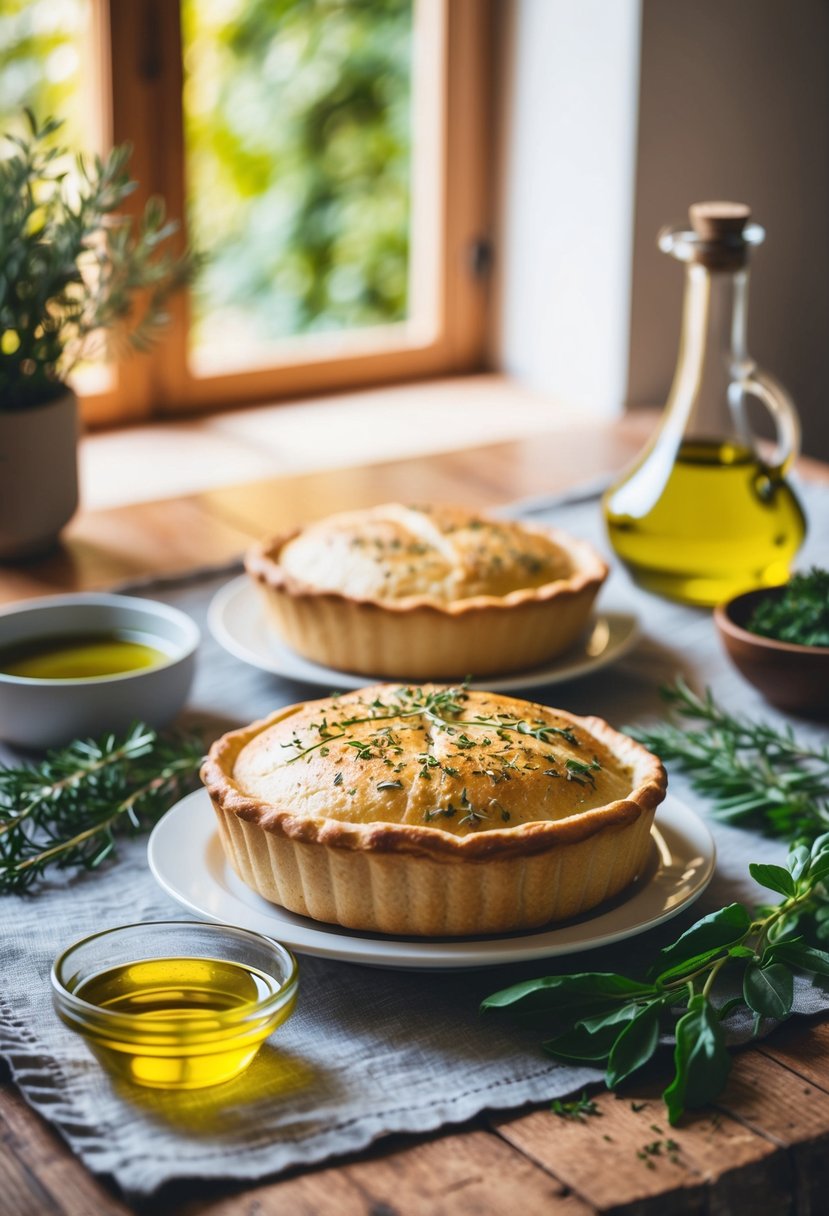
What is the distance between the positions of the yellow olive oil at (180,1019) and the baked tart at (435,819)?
0.12 metres

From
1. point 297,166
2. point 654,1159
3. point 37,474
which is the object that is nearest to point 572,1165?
point 654,1159

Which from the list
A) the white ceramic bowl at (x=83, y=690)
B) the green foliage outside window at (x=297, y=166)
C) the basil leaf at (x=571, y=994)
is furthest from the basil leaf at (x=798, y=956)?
the green foliage outside window at (x=297, y=166)

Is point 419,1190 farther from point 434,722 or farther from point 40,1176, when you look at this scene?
point 434,722

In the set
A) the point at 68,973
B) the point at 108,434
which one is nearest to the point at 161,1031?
the point at 68,973

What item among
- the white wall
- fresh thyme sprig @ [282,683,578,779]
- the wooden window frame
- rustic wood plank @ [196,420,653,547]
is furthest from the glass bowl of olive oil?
the white wall

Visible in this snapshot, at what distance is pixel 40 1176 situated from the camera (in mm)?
970

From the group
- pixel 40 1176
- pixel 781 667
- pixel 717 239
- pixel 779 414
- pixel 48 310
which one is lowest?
pixel 40 1176

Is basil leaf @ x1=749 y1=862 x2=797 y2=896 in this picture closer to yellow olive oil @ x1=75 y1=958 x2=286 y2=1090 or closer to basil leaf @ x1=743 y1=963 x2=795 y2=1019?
basil leaf @ x1=743 y1=963 x2=795 y2=1019

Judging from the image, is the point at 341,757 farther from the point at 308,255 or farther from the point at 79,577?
the point at 308,255

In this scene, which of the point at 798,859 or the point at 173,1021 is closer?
the point at 173,1021

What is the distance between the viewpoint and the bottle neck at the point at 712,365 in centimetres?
192

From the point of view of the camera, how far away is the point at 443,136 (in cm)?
340

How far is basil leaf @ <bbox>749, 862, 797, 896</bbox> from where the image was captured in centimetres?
117

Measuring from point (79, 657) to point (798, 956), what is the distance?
86 centimetres
